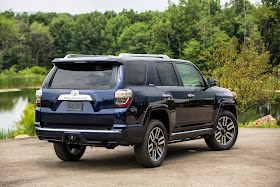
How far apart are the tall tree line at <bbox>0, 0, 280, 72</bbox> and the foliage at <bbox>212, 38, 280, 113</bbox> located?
2653 cm

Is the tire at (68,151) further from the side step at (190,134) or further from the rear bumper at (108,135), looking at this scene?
the side step at (190,134)

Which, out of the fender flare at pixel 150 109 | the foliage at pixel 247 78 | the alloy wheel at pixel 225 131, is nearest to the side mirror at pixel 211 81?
the alloy wheel at pixel 225 131

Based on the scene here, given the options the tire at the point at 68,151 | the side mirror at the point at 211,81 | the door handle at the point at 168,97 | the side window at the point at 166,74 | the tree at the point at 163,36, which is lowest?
the tire at the point at 68,151

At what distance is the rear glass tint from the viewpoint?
7875 mm

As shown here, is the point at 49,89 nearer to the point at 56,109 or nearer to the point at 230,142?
the point at 56,109

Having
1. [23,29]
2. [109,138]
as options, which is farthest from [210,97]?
[23,29]

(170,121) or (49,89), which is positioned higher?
(49,89)

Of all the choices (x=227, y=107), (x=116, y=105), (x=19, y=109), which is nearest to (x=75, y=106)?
(x=116, y=105)

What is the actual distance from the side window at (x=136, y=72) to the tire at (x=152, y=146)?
721mm

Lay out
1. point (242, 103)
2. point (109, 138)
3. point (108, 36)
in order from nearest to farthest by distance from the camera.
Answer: point (109, 138)
point (242, 103)
point (108, 36)

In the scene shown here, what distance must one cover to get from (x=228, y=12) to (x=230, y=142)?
9161 cm

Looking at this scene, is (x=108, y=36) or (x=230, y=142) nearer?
(x=230, y=142)

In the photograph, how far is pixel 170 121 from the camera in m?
8.73

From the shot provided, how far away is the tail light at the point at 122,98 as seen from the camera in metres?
7.64
